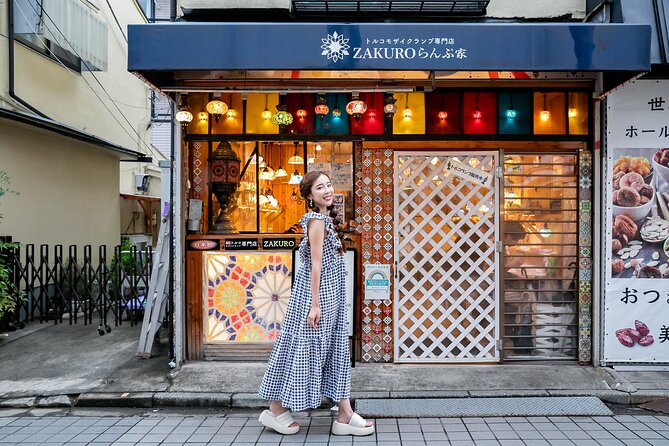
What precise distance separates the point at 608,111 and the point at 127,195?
12513 mm

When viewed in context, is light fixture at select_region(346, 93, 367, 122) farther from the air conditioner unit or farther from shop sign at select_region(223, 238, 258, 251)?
the air conditioner unit

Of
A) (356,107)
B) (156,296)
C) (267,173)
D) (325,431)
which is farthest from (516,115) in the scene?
(156,296)

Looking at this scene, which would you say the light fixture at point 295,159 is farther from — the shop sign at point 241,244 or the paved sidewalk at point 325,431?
the paved sidewalk at point 325,431

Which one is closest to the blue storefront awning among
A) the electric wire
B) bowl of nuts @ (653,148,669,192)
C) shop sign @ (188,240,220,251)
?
bowl of nuts @ (653,148,669,192)

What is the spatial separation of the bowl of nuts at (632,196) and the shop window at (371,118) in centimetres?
298

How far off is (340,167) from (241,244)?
165cm

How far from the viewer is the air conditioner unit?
50.9ft

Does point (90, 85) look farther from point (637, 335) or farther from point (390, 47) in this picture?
point (637, 335)

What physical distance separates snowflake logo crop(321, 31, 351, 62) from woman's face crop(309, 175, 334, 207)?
1.43 meters

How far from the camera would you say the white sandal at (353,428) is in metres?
4.39

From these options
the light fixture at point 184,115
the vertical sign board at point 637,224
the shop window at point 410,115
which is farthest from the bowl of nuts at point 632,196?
the light fixture at point 184,115

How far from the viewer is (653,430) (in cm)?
450

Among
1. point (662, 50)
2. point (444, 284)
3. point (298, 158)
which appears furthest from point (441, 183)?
point (662, 50)

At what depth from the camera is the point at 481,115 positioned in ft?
20.4
